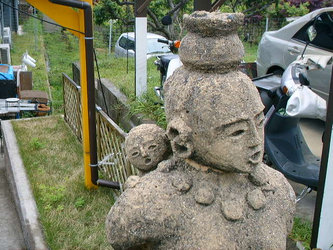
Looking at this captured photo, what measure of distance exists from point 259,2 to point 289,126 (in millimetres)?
7277

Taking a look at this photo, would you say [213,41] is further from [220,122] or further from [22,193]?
[22,193]

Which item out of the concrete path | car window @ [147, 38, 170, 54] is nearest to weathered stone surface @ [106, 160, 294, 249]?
the concrete path

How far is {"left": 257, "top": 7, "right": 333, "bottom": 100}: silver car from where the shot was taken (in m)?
5.66

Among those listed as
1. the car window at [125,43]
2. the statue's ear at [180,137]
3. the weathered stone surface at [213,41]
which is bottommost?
the car window at [125,43]

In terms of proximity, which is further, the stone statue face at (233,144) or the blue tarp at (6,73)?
the blue tarp at (6,73)

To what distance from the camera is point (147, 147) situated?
205 centimetres

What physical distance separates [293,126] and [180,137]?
270 centimetres

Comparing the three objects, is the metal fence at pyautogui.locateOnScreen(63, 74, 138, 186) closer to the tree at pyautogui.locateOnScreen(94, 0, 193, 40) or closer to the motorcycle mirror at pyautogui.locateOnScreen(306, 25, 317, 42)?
the motorcycle mirror at pyautogui.locateOnScreen(306, 25, 317, 42)

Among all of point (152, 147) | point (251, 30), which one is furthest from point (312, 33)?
point (251, 30)

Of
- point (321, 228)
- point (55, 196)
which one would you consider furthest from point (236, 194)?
point (55, 196)

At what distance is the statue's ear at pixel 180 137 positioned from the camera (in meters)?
1.84

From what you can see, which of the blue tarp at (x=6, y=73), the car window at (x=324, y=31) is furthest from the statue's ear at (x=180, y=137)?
the blue tarp at (x=6, y=73)

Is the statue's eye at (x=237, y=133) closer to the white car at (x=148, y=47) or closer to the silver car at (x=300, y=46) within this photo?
the silver car at (x=300, y=46)

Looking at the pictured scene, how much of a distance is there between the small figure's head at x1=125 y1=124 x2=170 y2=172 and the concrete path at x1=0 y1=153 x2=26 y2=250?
2665 millimetres
